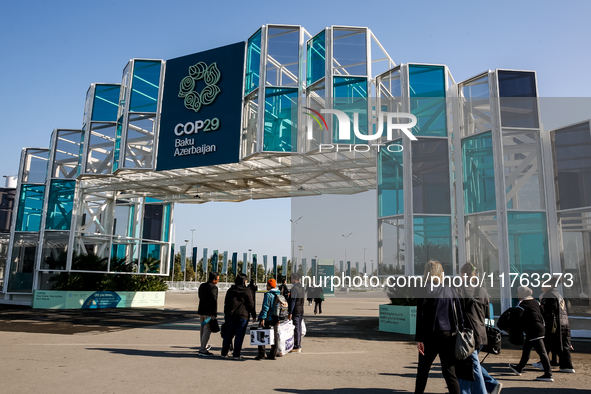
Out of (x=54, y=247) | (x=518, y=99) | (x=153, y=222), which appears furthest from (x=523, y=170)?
(x=54, y=247)

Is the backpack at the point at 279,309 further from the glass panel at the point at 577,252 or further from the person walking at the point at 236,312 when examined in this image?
the glass panel at the point at 577,252

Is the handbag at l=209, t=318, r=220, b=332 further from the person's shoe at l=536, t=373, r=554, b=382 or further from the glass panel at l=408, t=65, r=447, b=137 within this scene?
the glass panel at l=408, t=65, r=447, b=137

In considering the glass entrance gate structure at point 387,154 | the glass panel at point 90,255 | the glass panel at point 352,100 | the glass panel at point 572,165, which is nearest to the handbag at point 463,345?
the glass entrance gate structure at point 387,154

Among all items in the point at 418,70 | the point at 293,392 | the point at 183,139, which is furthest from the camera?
the point at 183,139

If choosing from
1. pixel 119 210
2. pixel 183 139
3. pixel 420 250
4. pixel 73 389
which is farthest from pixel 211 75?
pixel 73 389

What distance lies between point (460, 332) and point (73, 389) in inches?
204

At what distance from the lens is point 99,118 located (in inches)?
901

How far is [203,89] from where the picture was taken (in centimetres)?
1984

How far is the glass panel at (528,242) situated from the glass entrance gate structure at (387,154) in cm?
3

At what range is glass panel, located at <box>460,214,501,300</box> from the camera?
582 inches

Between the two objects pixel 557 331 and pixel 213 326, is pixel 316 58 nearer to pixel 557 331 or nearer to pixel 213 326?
pixel 213 326

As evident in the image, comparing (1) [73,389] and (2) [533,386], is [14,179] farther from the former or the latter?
(2) [533,386]

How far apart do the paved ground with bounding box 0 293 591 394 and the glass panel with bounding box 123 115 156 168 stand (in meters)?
9.10

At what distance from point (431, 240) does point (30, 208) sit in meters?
22.8
